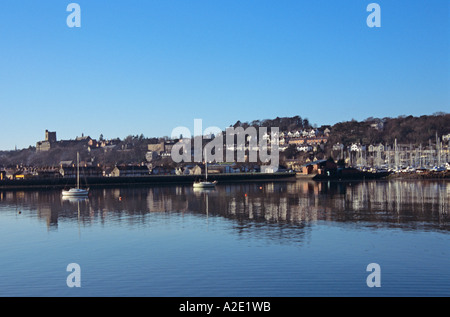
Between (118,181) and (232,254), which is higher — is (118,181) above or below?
below

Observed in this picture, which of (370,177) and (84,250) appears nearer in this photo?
(84,250)

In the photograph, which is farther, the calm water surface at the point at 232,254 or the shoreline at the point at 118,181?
the shoreline at the point at 118,181

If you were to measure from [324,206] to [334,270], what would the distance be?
23472 millimetres

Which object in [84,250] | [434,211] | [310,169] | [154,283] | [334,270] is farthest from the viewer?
[310,169]

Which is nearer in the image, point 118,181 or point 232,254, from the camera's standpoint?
point 232,254

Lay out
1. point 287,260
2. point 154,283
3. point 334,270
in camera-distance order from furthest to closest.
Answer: point 287,260 < point 334,270 < point 154,283

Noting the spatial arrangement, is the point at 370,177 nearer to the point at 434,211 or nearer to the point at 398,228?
the point at 434,211

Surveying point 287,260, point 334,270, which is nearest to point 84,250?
point 287,260

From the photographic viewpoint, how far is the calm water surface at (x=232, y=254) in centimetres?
1476

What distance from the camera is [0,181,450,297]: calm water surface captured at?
1476 centimetres

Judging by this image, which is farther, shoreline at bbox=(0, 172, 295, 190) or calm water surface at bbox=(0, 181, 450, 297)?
shoreline at bbox=(0, 172, 295, 190)

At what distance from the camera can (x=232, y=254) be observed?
1938 cm
